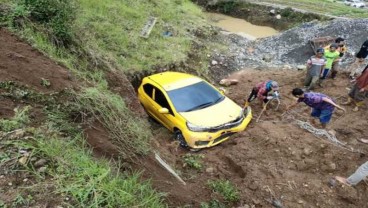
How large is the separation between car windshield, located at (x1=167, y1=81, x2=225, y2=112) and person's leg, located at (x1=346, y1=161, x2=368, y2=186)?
3540 millimetres

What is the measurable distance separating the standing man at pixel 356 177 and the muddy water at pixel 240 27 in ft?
46.8

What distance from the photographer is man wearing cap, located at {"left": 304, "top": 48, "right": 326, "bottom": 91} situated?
34.0ft

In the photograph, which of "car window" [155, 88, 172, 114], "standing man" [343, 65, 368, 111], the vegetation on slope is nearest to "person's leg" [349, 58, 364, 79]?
"standing man" [343, 65, 368, 111]

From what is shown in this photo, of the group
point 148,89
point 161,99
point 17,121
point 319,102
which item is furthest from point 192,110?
A: point 17,121

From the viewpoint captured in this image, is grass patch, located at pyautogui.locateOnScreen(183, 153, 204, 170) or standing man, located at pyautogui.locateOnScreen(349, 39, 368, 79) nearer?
grass patch, located at pyautogui.locateOnScreen(183, 153, 204, 170)

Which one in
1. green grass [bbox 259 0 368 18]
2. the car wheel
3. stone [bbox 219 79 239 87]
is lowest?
stone [bbox 219 79 239 87]

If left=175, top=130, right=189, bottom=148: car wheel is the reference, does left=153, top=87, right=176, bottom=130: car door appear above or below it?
above

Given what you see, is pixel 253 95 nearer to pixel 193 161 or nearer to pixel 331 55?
pixel 331 55

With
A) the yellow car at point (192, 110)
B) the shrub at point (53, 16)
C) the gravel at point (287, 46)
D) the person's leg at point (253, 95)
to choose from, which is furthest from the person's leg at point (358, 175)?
the gravel at point (287, 46)

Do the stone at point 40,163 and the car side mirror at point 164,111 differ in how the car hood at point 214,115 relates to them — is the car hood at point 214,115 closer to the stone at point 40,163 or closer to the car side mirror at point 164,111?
the car side mirror at point 164,111

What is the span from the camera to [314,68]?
10625mm

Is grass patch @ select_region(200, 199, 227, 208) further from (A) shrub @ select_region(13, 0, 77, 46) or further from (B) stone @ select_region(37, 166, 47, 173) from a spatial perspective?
(A) shrub @ select_region(13, 0, 77, 46)

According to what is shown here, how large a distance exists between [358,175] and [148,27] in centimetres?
978

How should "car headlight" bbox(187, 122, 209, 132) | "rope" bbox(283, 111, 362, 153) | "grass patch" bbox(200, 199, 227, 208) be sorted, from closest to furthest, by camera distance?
"grass patch" bbox(200, 199, 227, 208) → "rope" bbox(283, 111, 362, 153) → "car headlight" bbox(187, 122, 209, 132)
